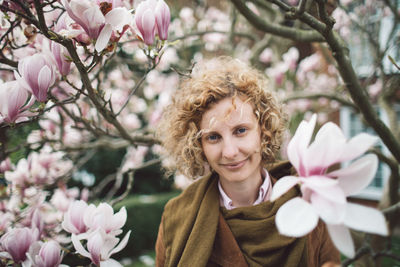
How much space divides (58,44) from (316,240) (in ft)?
3.96

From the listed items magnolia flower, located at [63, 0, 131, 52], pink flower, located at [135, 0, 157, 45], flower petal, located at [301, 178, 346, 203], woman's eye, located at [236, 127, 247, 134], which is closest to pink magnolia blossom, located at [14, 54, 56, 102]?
magnolia flower, located at [63, 0, 131, 52]

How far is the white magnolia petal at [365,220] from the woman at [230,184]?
0.58 m

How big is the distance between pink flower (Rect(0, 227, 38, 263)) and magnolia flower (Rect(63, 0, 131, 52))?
2.23ft

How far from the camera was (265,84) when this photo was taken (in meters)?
1.52

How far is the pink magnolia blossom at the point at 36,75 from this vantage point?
92 cm

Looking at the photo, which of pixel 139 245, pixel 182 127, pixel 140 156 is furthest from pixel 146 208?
pixel 182 127

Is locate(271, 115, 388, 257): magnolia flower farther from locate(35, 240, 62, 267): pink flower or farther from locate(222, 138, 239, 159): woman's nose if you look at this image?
locate(35, 240, 62, 267): pink flower

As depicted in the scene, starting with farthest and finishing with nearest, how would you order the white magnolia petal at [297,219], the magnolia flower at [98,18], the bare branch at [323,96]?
1. the bare branch at [323,96]
2. the magnolia flower at [98,18]
3. the white magnolia petal at [297,219]

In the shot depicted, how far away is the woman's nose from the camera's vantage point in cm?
114

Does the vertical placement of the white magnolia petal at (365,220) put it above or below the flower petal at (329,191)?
below

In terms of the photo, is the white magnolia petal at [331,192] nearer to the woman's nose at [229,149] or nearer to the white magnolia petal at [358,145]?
the white magnolia petal at [358,145]

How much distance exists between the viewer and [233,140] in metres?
1.19

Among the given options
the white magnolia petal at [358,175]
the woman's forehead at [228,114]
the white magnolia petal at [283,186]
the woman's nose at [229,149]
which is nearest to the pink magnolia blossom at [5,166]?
the woman's forehead at [228,114]

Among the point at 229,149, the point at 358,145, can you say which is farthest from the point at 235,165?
the point at 358,145
